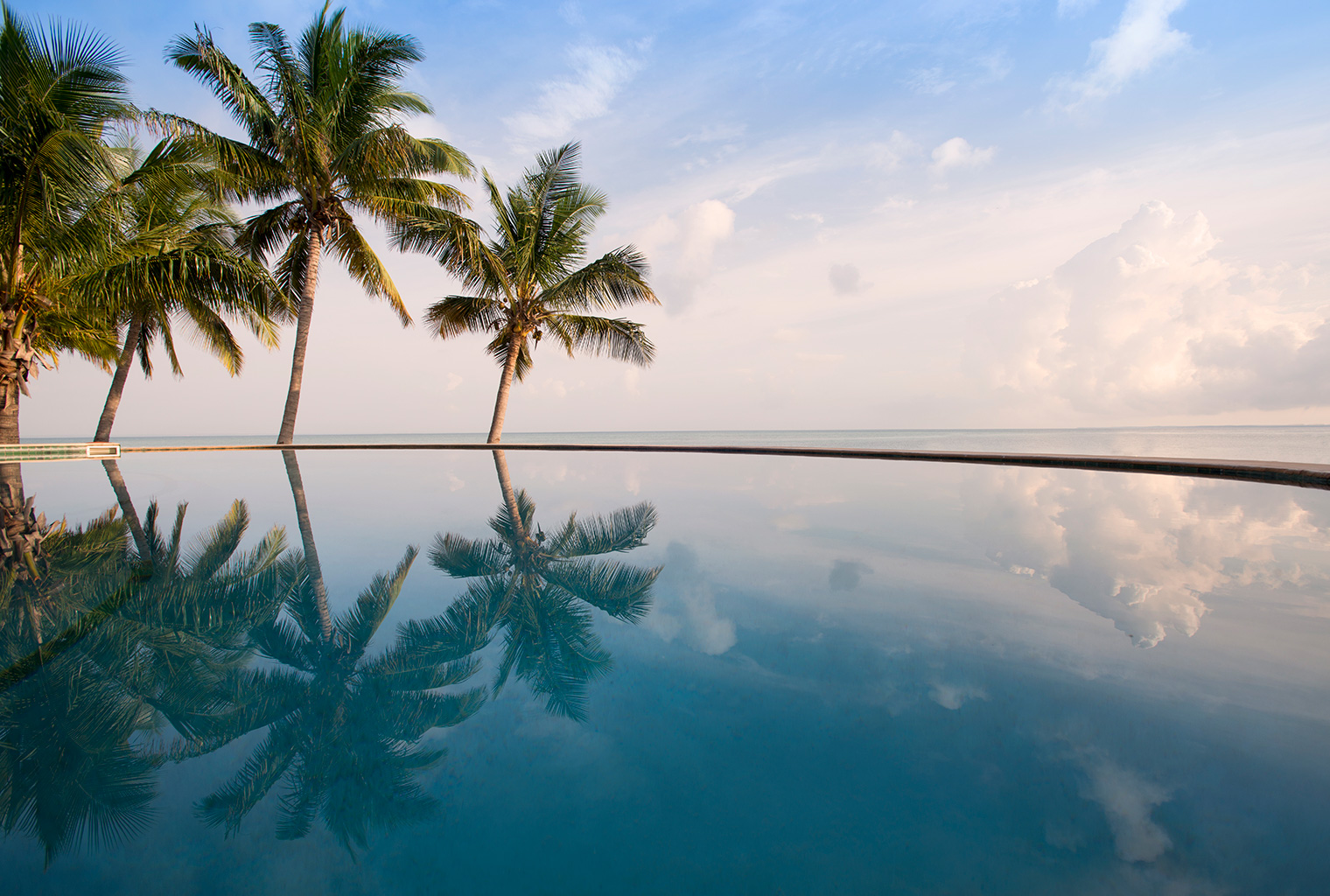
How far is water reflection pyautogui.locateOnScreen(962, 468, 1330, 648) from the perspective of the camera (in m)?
2.69

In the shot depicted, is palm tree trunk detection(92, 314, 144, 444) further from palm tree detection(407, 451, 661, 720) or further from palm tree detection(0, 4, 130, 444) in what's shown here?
palm tree detection(407, 451, 661, 720)

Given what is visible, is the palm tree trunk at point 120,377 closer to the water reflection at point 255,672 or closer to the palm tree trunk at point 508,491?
the palm tree trunk at point 508,491

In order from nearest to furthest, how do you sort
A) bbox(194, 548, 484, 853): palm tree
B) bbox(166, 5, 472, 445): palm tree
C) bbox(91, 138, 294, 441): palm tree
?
1. bbox(194, 548, 484, 853): palm tree
2. bbox(91, 138, 294, 441): palm tree
3. bbox(166, 5, 472, 445): palm tree

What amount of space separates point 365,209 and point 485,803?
13.4 metres

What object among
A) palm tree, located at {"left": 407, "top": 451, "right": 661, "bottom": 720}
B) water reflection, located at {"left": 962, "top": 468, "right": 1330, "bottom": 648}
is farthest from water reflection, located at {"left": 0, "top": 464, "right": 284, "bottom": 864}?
water reflection, located at {"left": 962, "top": 468, "right": 1330, "bottom": 648}

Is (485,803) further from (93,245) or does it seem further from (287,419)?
(287,419)

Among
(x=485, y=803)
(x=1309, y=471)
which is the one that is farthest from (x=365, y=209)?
(x=1309, y=471)

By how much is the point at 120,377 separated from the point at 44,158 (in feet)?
23.2

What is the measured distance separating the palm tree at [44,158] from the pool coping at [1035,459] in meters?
4.55

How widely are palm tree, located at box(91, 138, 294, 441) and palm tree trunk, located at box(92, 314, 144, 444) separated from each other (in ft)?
0.07

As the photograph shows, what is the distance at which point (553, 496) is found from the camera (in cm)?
628

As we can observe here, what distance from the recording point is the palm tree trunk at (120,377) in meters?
12.3

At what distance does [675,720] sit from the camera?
1676 millimetres

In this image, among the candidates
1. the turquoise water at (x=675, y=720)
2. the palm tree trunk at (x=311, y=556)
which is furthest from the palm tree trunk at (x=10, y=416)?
the turquoise water at (x=675, y=720)
